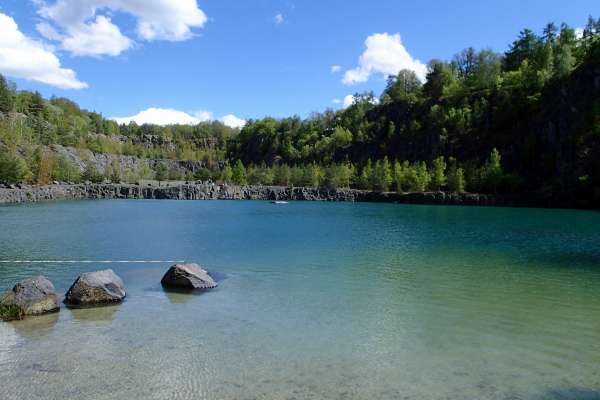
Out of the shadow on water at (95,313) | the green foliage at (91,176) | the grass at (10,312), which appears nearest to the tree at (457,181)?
the shadow on water at (95,313)

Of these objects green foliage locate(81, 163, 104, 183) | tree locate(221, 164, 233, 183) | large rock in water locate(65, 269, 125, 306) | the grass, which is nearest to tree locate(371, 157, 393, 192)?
tree locate(221, 164, 233, 183)

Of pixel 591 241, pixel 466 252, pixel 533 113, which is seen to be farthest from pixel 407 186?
pixel 466 252

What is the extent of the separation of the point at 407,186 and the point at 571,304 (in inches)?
4102

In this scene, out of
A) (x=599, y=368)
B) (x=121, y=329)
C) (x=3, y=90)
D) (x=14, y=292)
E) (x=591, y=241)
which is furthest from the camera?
(x=3, y=90)

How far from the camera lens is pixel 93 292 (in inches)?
711

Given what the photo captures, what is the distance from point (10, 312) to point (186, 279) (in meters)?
7.06

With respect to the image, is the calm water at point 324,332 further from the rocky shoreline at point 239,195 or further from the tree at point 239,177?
the tree at point 239,177

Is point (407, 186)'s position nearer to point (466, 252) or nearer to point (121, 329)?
point (466, 252)

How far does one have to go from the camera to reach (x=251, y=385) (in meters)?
10.8

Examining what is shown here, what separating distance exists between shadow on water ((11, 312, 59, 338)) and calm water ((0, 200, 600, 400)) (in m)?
0.06

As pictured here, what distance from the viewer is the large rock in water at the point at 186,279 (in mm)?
20922

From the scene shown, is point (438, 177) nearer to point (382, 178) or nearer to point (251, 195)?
point (382, 178)

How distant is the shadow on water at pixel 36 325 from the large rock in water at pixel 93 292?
129 centimetres

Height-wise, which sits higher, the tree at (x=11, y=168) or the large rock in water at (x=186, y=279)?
the tree at (x=11, y=168)
